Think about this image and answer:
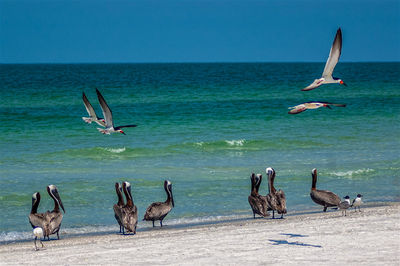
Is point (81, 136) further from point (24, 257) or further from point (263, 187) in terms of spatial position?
Answer: point (24, 257)

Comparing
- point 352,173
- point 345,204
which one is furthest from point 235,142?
point 345,204

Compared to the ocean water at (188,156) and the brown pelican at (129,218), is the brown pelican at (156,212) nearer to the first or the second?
the ocean water at (188,156)

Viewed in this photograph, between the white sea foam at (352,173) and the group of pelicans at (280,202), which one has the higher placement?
the white sea foam at (352,173)

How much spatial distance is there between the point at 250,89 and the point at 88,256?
4558 centimetres

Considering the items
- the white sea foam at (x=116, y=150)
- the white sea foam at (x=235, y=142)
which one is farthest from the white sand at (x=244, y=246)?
the white sea foam at (x=235, y=142)

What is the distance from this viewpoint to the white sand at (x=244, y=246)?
305 inches

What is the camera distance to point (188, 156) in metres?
19.5

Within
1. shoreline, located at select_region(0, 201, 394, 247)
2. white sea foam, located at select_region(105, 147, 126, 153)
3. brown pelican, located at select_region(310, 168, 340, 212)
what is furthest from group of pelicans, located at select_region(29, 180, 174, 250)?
white sea foam, located at select_region(105, 147, 126, 153)

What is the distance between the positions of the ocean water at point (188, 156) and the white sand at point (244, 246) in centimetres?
135

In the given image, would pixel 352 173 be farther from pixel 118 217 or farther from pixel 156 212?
pixel 118 217

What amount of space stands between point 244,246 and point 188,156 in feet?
36.6

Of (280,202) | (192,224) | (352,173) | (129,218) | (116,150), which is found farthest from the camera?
(116,150)

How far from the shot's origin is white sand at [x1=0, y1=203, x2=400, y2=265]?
25.4 feet

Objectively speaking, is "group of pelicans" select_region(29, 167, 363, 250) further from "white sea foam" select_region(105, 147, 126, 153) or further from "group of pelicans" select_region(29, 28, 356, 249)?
"white sea foam" select_region(105, 147, 126, 153)
